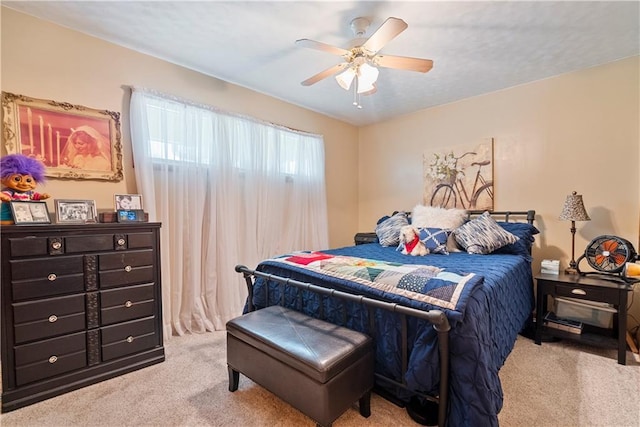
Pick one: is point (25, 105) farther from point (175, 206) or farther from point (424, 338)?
point (424, 338)

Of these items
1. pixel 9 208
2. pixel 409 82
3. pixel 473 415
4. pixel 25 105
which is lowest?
pixel 473 415

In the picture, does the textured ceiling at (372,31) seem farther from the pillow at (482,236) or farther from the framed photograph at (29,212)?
the pillow at (482,236)

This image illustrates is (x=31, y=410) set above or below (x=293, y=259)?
below

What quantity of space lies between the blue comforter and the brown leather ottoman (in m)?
0.13

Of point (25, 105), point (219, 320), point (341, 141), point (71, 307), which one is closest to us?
point (71, 307)

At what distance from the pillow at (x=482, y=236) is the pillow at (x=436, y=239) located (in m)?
0.15

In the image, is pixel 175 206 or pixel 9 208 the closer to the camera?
pixel 9 208

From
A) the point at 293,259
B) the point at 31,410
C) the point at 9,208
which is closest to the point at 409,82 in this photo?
the point at 293,259

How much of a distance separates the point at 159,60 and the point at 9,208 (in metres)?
1.64

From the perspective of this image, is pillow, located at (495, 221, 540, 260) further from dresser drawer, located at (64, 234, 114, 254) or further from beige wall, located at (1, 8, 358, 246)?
dresser drawer, located at (64, 234, 114, 254)

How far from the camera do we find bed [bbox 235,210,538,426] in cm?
125

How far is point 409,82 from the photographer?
2984mm

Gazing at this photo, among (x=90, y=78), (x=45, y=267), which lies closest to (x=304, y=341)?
(x=45, y=267)

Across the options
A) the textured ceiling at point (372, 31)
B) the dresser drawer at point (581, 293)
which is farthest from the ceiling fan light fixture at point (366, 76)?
the dresser drawer at point (581, 293)
